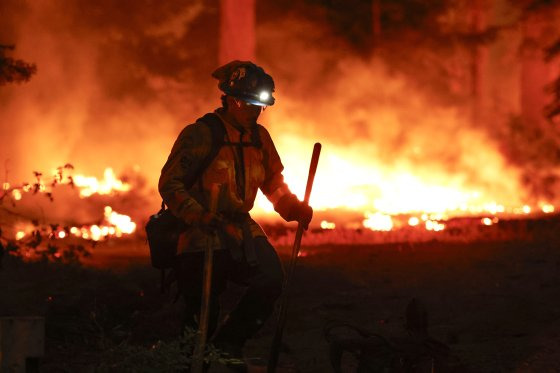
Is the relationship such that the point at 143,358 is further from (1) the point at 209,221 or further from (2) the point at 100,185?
(2) the point at 100,185

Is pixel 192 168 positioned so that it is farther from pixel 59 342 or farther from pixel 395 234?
pixel 395 234

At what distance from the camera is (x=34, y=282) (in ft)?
38.2

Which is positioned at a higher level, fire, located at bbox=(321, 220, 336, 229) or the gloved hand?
fire, located at bbox=(321, 220, 336, 229)

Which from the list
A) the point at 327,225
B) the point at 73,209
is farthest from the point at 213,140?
the point at 73,209

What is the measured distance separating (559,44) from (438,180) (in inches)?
408

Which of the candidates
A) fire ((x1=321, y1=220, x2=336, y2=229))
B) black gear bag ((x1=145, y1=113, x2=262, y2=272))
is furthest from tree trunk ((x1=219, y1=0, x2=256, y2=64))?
black gear bag ((x1=145, y1=113, x2=262, y2=272))

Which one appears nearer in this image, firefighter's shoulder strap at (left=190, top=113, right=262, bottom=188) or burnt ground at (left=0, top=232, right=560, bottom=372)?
firefighter's shoulder strap at (left=190, top=113, right=262, bottom=188)

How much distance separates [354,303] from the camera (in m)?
10.9

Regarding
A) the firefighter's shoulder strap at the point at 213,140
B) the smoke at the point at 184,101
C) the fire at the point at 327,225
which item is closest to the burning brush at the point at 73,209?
the smoke at the point at 184,101

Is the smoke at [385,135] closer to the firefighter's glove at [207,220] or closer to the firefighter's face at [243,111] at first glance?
the firefighter's face at [243,111]

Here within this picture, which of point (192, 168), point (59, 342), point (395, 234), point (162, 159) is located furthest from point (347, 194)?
point (192, 168)

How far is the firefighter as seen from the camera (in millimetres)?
7125

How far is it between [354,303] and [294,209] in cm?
362

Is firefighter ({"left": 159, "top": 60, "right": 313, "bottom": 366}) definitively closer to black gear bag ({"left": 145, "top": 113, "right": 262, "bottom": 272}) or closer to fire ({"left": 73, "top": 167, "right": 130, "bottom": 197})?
black gear bag ({"left": 145, "top": 113, "right": 262, "bottom": 272})
